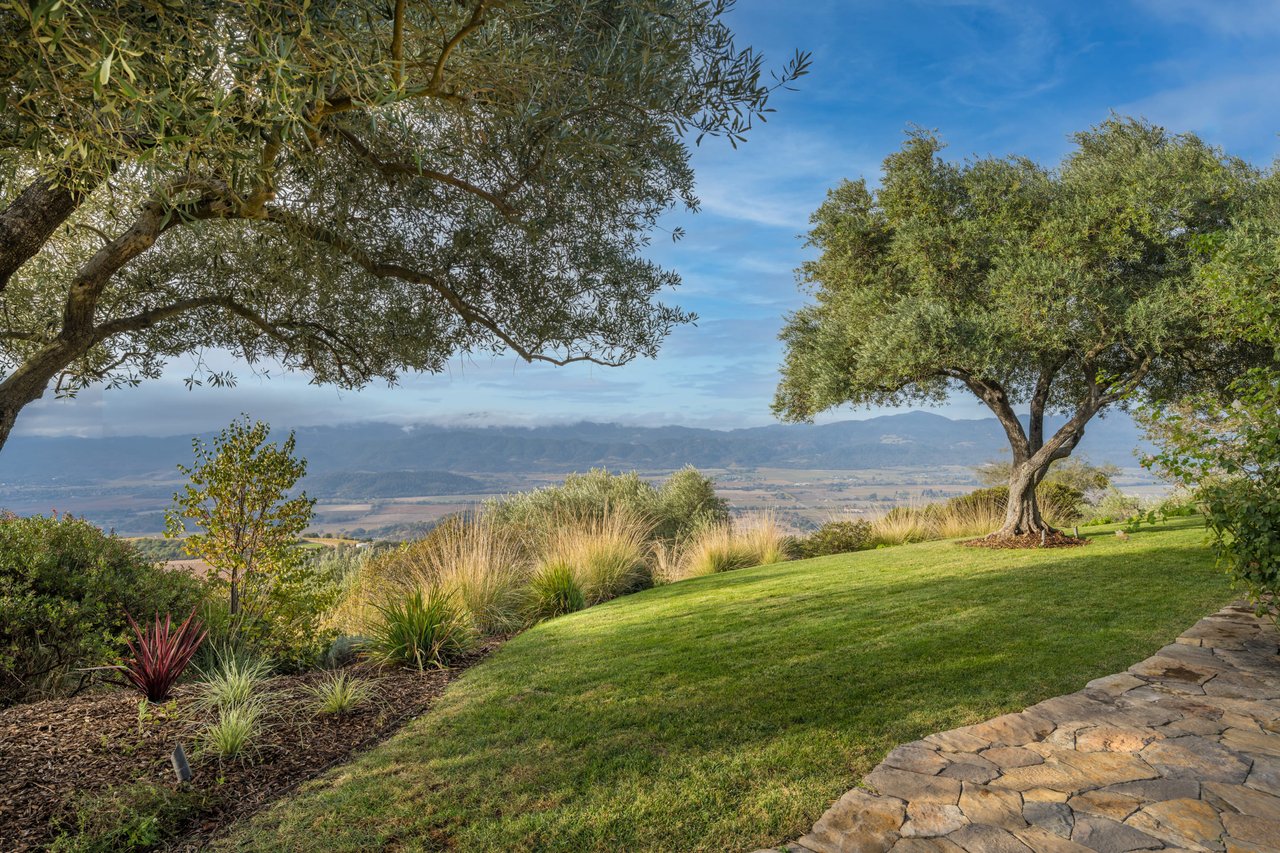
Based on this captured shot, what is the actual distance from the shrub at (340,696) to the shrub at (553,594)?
4481mm

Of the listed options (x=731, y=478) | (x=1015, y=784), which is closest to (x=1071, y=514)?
(x=1015, y=784)

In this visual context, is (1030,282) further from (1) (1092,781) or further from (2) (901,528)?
(1) (1092,781)

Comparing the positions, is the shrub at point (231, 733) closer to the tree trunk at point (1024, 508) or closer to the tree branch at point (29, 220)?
the tree branch at point (29, 220)

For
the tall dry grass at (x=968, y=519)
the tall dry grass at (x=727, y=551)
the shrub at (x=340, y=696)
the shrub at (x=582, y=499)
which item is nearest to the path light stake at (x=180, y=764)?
the shrub at (x=340, y=696)

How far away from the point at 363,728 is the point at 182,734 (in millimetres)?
1158

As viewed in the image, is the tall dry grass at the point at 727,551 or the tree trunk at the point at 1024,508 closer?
the tree trunk at the point at 1024,508

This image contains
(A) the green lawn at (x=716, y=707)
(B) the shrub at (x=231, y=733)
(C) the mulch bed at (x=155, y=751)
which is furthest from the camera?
(B) the shrub at (x=231, y=733)

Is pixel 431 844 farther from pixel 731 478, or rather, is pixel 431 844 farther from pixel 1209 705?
pixel 731 478

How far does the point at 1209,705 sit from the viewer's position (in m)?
4.08

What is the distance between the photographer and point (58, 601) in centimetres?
597

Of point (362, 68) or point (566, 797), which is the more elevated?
point (362, 68)

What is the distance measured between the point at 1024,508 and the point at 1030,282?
437 cm

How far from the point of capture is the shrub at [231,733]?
4.29 metres

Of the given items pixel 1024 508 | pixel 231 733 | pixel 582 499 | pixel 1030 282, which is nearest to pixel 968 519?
pixel 1024 508
